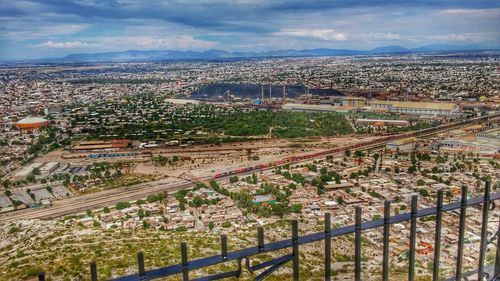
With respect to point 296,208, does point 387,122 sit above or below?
above

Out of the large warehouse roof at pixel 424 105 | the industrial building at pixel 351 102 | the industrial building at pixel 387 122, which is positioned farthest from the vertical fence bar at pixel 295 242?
the industrial building at pixel 351 102

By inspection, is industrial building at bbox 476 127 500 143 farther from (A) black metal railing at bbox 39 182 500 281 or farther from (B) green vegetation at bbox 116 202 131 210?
(A) black metal railing at bbox 39 182 500 281

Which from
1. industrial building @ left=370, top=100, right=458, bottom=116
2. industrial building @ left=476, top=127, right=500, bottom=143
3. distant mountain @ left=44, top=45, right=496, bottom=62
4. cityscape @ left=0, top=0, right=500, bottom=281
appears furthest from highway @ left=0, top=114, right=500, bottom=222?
distant mountain @ left=44, top=45, right=496, bottom=62

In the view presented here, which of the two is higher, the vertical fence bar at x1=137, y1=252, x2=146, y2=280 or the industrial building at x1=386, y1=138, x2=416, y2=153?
the vertical fence bar at x1=137, y1=252, x2=146, y2=280

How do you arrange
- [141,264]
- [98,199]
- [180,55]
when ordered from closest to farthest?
[141,264] < [98,199] < [180,55]

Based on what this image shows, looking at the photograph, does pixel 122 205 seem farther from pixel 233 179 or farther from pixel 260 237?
pixel 260 237

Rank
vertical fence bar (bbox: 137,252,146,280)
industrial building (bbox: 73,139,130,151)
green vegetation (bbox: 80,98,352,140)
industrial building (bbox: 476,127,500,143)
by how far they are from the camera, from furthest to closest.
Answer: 1. green vegetation (bbox: 80,98,352,140)
2. industrial building (bbox: 73,139,130,151)
3. industrial building (bbox: 476,127,500,143)
4. vertical fence bar (bbox: 137,252,146,280)

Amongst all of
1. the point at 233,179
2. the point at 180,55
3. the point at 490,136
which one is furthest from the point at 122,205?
the point at 180,55

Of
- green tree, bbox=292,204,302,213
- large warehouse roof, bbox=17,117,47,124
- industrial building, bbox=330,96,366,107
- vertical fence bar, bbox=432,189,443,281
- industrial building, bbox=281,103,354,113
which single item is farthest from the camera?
industrial building, bbox=330,96,366,107
